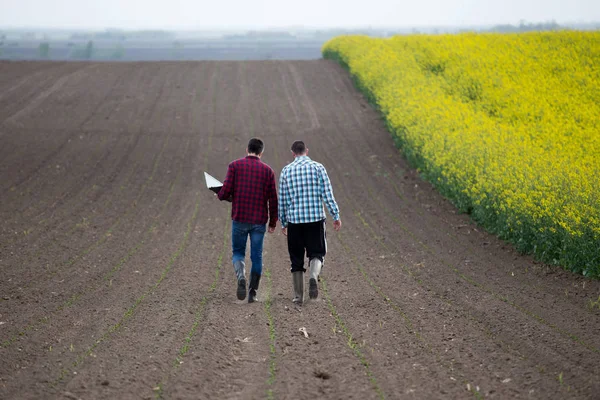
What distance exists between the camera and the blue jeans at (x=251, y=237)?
8031mm

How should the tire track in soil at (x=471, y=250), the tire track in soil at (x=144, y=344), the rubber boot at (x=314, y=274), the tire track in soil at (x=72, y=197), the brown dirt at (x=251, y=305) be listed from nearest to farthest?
1. the tire track in soil at (x=144, y=344)
2. the brown dirt at (x=251, y=305)
3. the tire track in soil at (x=471, y=250)
4. the rubber boot at (x=314, y=274)
5. the tire track in soil at (x=72, y=197)

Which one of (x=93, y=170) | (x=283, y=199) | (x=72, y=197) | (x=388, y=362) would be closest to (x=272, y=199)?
(x=283, y=199)

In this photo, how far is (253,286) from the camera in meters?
8.33

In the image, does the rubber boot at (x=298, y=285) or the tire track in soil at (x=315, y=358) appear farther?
the rubber boot at (x=298, y=285)

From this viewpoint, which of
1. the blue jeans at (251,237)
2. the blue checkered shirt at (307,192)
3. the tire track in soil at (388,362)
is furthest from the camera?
the blue jeans at (251,237)

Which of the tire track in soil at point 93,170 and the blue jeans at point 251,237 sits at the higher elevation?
the blue jeans at point 251,237

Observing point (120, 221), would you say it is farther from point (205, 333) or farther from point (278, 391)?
point (278, 391)

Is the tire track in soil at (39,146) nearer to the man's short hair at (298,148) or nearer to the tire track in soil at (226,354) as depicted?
the tire track in soil at (226,354)

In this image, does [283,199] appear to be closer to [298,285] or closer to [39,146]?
[298,285]

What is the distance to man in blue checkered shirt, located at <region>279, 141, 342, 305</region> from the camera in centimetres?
783

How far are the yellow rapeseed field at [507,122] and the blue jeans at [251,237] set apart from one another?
184 inches

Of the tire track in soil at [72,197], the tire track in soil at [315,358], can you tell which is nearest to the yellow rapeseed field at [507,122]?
the tire track in soil at [315,358]

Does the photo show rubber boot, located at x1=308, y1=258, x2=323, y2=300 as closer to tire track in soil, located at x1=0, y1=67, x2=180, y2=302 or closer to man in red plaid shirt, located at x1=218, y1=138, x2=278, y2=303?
man in red plaid shirt, located at x1=218, y1=138, x2=278, y2=303

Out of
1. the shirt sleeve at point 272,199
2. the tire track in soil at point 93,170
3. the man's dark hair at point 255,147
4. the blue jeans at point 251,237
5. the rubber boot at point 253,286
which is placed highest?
the man's dark hair at point 255,147
